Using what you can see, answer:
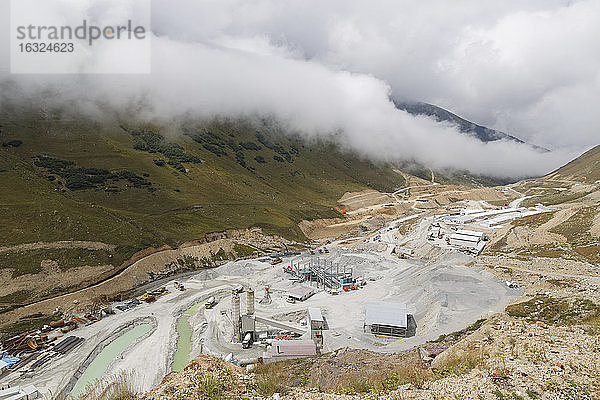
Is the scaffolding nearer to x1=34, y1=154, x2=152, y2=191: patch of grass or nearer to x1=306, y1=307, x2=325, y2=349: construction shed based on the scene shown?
Answer: x1=306, y1=307, x2=325, y2=349: construction shed

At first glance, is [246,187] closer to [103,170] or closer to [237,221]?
[237,221]

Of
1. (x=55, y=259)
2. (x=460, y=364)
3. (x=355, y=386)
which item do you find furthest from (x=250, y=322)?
(x=55, y=259)

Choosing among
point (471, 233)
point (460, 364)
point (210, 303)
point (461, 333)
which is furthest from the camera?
point (471, 233)

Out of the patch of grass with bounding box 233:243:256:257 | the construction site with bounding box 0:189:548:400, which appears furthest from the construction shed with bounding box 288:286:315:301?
the patch of grass with bounding box 233:243:256:257

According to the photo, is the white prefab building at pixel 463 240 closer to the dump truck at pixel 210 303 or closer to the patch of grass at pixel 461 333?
the patch of grass at pixel 461 333

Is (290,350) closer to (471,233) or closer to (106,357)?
(106,357)

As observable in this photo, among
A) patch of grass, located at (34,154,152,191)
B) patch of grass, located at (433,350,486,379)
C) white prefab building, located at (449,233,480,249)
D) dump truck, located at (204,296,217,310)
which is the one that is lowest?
dump truck, located at (204,296,217,310)
